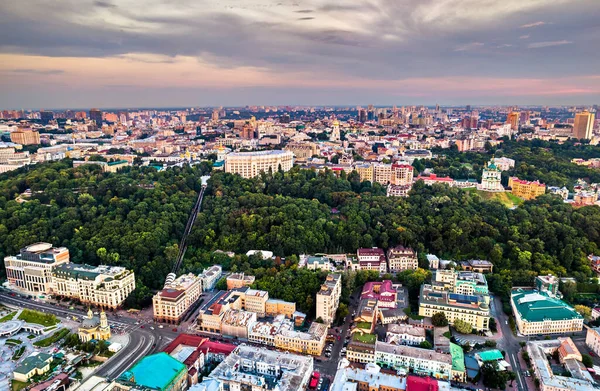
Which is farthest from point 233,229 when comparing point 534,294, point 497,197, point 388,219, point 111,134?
point 111,134

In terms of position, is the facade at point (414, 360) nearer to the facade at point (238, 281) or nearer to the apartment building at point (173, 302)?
the facade at point (238, 281)

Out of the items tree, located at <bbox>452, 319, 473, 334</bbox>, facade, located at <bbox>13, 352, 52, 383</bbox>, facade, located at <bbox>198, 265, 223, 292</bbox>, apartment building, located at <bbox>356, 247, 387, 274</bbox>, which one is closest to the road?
facade, located at <bbox>13, 352, 52, 383</bbox>

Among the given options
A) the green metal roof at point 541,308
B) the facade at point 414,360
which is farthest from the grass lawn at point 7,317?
the green metal roof at point 541,308

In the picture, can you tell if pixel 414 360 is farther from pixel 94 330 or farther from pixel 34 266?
pixel 34 266

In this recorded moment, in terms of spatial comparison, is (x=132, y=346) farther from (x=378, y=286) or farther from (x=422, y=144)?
(x=422, y=144)

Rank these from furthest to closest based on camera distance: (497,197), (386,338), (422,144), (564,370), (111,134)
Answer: (111,134) → (422,144) → (497,197) → (386,338) → (564,370)
